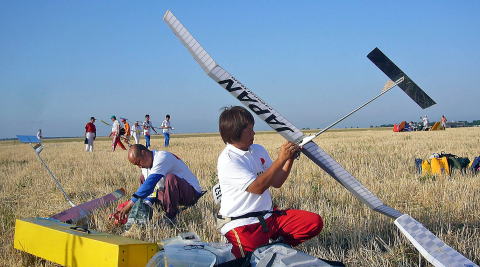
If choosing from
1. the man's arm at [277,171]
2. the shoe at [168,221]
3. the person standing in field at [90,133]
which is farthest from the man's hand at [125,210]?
the person standing in field at [90,133]

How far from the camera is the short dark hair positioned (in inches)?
154

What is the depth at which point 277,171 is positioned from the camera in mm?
3561

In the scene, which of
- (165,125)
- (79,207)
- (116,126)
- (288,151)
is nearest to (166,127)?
(165,125)

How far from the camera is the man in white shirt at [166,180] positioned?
577 centimetres

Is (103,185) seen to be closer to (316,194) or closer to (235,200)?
(316,194)

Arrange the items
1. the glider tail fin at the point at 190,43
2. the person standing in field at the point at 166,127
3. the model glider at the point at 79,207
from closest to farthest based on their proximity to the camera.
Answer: the glider tail fin at the point at 190,43 < the model glider at the point at 79,207 < the person standing in field at the point at 166,127

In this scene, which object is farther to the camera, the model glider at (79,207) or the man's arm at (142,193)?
the model glider at (79,207)

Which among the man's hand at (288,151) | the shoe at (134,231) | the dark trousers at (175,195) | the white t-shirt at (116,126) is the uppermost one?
the white t-shirt at (116,126)

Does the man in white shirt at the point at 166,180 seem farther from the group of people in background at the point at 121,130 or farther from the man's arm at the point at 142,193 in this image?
the group of people in background at the point at 121,130

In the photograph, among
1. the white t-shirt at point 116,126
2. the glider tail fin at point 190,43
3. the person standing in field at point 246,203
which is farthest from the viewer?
the white t-shirt at point 116,126

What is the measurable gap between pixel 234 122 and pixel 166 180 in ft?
7.65

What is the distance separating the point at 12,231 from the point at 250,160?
3.33 metres

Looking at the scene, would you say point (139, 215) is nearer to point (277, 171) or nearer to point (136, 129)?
point (277, 171)

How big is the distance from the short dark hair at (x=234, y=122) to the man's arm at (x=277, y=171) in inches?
18.0
